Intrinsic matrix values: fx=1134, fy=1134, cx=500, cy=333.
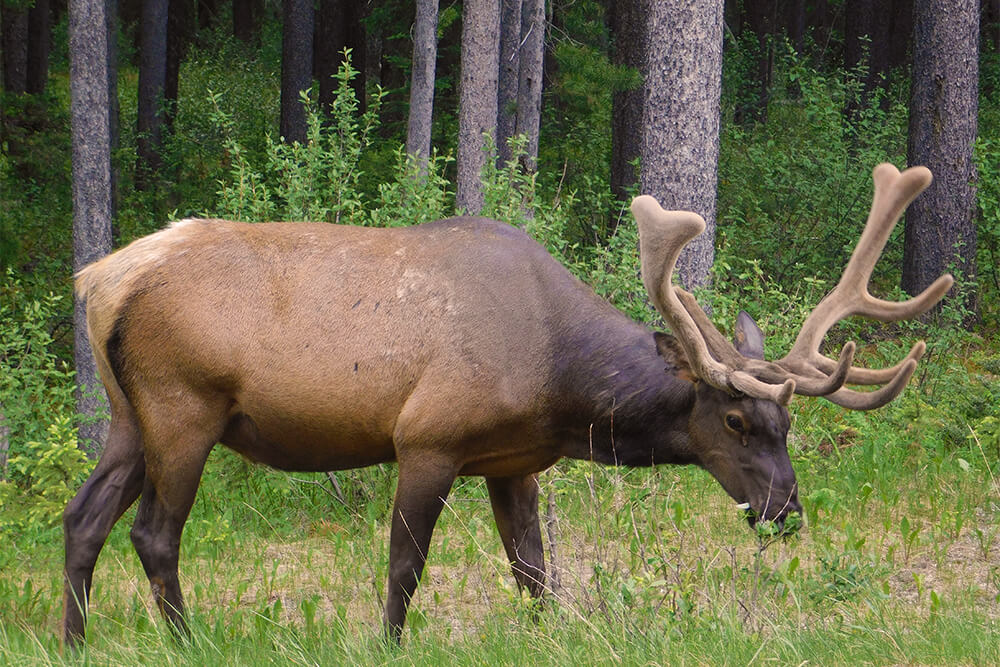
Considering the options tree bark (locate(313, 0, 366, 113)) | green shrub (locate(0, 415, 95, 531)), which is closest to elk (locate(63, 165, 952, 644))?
green shrub (locate(0, 415, 95, 531))

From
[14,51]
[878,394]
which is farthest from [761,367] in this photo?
[14,51]

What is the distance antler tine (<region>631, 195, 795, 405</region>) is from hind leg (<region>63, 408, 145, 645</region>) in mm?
2832

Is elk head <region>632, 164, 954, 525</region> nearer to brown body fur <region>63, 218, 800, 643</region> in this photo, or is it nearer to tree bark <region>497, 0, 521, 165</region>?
brown body fur <region>63, 218, 800, 643</region>

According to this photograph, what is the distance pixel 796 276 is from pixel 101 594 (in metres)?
9.45

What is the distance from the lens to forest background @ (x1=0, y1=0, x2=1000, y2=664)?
496 cm

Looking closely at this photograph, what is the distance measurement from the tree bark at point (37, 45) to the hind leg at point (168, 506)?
2111cm

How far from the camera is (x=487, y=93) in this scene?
11797 mm

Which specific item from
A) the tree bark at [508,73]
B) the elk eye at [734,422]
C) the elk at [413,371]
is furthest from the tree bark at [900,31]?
the elk eye at [734,422]

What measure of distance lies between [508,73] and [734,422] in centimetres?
988

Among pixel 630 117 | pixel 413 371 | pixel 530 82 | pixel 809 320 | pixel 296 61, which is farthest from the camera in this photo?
pixel 296 61

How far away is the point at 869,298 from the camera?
18.8 ft

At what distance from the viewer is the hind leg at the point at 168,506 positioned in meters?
5.67

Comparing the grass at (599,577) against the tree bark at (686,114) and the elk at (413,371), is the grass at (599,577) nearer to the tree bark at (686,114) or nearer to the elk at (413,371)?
the elk at (413,371)

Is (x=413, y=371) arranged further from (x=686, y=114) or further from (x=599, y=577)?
(x=686, y=114)
